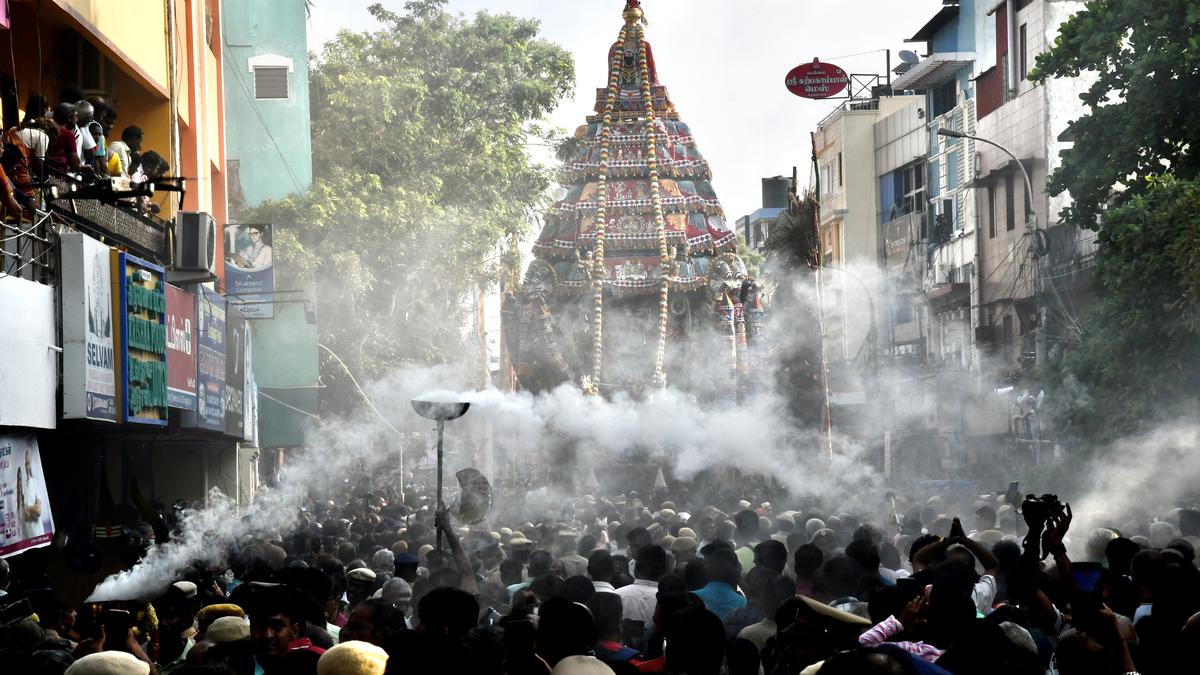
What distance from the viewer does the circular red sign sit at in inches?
2160

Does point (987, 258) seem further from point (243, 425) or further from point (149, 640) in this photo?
point (149, 640)

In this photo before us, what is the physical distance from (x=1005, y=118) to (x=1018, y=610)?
34.4 meters

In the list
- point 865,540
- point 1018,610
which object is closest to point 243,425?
point 865,540

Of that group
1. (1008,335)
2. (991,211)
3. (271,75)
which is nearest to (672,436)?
(271,75)

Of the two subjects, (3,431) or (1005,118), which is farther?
(1005,118)

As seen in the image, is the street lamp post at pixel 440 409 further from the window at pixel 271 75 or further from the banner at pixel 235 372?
the window at pixel 271 75

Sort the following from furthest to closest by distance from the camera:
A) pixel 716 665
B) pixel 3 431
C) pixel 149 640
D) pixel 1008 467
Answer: pixel 1008 467, pixel 3 431, pixel 149 640, pixel 716 665

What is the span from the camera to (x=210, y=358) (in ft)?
68.6

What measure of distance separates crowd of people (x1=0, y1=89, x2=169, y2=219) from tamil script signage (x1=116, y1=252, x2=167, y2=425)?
1.05m

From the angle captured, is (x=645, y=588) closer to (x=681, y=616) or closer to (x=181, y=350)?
(x=681, y=616)

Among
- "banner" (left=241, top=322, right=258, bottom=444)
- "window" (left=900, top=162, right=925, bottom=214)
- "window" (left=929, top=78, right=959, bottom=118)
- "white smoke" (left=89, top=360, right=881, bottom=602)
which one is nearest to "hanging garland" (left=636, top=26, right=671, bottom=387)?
"white smoke" (left=89, top=360, right=881, bottom=602)

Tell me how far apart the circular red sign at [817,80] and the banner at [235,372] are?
3320cm

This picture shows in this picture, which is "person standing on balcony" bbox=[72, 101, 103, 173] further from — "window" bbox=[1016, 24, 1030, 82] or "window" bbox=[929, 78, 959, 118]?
"window" bbox=[929, 78, 959, 118]

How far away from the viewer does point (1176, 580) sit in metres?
6.43
